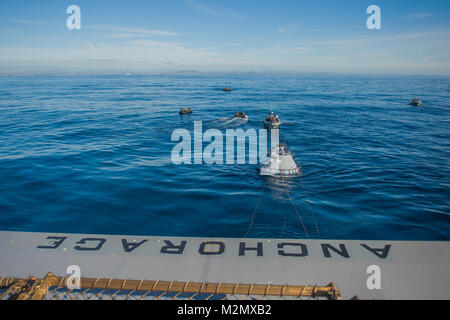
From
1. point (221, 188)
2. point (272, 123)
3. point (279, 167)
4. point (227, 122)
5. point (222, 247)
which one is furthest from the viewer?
point (227, 122)

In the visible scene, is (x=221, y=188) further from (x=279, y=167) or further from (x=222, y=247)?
(x=222, y=247)

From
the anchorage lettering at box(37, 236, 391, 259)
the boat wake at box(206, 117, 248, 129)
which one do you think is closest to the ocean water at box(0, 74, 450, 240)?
the anchorage lettering at box(37, 236, 391, 259)

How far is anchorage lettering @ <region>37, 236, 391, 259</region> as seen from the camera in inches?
484

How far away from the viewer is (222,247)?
42.4ft

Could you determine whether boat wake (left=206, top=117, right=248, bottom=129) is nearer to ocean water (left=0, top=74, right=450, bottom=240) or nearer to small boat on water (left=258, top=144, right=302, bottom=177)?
ocean water (left=0, top=74, right=450, bottom=240)

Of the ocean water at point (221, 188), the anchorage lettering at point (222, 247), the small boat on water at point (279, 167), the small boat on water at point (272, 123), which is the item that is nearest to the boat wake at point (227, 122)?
the small boat on water at point (272, 123)

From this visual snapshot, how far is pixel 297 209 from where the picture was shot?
20.1 metres

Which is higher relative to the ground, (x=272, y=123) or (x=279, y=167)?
(x=272, y=123)

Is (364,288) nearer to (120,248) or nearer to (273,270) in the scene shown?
(273,270)

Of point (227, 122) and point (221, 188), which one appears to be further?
point (227, 122)

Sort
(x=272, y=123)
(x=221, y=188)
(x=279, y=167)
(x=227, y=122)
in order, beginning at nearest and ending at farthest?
(x=221, y=188) < (x=279, y=167) < (x=272, y=123) < (x=227, y=122)

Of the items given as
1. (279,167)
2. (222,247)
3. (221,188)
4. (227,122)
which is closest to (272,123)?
(227,122)

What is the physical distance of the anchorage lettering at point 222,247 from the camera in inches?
484
